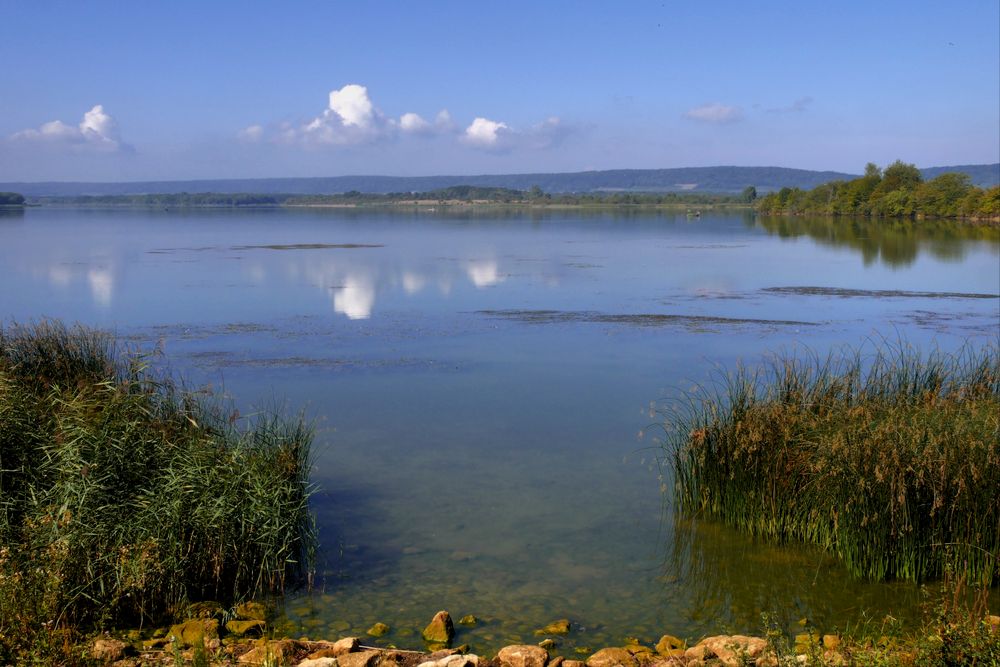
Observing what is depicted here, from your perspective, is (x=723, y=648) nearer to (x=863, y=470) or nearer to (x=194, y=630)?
(x=863, y=470)

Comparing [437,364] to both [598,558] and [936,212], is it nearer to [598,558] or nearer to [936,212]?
[598,558]

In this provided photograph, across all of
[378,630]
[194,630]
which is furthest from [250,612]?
[378,630]

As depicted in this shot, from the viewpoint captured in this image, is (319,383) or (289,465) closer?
(289,465)

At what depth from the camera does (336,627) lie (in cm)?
554

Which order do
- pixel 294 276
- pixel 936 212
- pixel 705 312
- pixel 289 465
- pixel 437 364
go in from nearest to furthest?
pixel 289 465, pixel 437 364, pixel 705 312, pixel 294 276, pixel 936 212

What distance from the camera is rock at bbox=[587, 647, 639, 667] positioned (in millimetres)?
4879

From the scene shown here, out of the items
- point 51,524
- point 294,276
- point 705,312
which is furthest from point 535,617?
point 294,276

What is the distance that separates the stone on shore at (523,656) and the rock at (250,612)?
1.52 meters

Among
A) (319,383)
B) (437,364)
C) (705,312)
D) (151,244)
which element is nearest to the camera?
(319,383)

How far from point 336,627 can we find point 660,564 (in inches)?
90.8

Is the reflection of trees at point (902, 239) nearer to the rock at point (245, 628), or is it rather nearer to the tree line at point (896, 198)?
the tree line at point (896, 198)

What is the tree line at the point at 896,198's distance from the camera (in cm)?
6194

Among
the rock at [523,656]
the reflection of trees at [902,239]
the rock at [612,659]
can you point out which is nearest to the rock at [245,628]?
the rock at [523,656]

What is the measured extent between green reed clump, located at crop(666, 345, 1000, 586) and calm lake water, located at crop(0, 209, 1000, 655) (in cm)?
23
